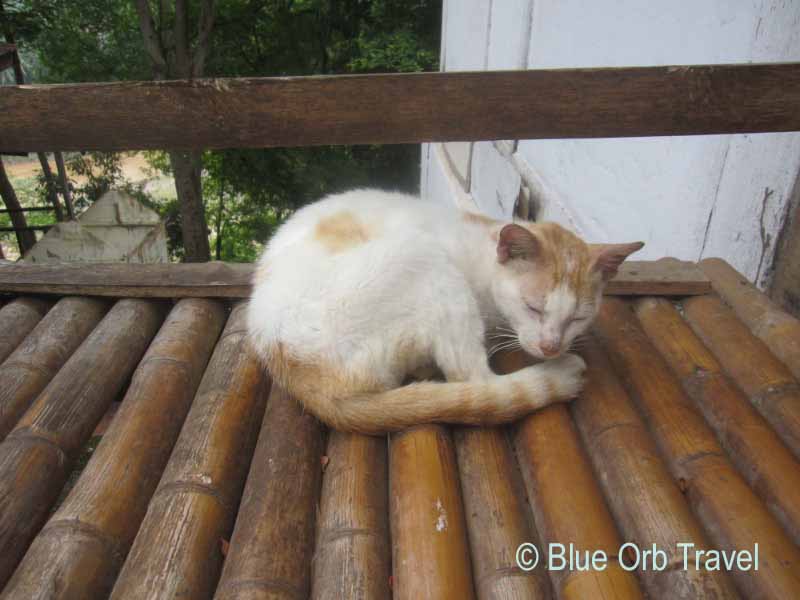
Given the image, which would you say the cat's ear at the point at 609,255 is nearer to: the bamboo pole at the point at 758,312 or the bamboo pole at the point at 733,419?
the bamboo pole at the point at 733,419

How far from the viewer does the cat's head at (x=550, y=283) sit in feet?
7.66

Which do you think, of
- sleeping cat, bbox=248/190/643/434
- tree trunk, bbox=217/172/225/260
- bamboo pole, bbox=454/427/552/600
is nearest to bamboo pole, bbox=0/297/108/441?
sleeping cat, bbox=248/190/643/434

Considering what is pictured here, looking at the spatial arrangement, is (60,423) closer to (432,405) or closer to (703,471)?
(432,405)

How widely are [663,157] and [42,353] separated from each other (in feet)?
11.1

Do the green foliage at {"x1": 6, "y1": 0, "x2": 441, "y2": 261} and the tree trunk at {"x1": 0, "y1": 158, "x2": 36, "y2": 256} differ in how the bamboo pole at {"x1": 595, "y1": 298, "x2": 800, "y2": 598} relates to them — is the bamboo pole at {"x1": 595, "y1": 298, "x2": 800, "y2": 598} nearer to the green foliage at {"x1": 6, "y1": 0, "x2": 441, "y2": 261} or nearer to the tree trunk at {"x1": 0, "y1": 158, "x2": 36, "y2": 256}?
the green foliage at {"x1": 6, "y1": 0, "x2": 441, "y2": 261}

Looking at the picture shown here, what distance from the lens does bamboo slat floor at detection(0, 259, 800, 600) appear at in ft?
5.33

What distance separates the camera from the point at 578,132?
2.05 meters

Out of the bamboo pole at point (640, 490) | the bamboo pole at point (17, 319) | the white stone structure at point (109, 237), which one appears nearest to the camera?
the bamboo pole at point (640, 490)

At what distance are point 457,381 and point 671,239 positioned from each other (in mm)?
2032

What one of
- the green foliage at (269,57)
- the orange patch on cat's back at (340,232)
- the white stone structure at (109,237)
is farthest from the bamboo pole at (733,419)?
the green foliage at (269,57)

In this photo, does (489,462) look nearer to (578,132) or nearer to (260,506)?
(260,506)

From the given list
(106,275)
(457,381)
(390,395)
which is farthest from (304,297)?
(106,275)

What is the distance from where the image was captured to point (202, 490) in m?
1.90

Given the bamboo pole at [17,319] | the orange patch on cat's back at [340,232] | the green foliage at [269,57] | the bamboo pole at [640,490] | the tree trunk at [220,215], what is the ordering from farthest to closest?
1. the tree trunk at [220,215]
2. the green foliage at [269,57]
3. the bamboo pole at [17,319]
4. the orange patch on cat's back at [340,232]
5. the bamboo pole at [640,490]
